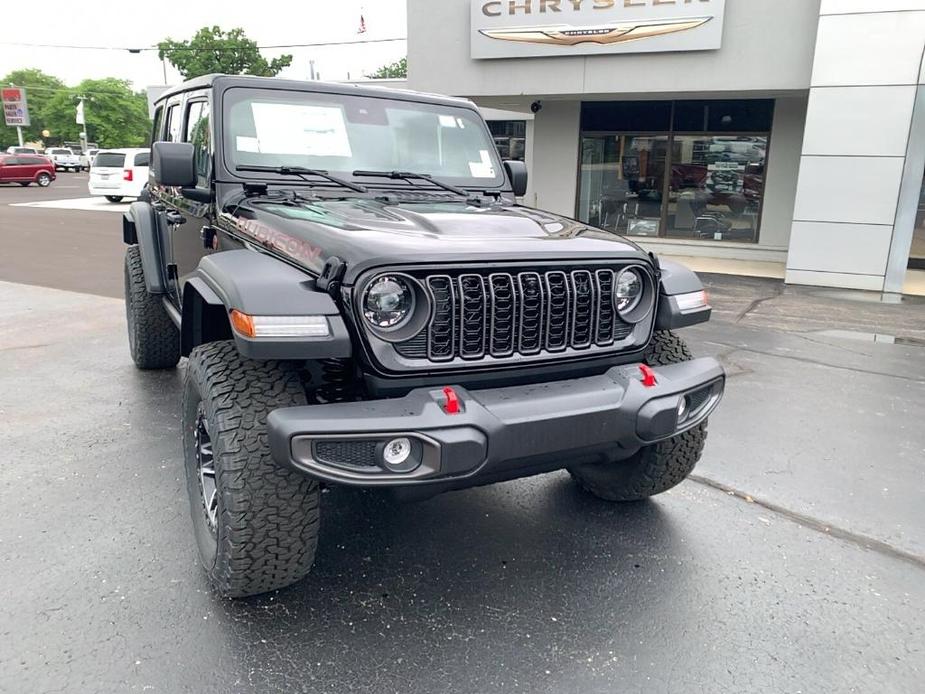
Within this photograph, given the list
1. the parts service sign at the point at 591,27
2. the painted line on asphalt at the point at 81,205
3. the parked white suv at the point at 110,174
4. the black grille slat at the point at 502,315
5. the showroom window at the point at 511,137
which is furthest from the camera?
the parked white suv at the point at 110,174

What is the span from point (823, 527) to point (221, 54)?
5474 cm

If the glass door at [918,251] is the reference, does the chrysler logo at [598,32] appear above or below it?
above

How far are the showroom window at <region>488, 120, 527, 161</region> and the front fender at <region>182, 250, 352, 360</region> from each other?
15.0 meters

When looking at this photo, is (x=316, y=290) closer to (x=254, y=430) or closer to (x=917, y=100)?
(x=254, y=430)

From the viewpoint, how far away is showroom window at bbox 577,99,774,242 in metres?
12.6

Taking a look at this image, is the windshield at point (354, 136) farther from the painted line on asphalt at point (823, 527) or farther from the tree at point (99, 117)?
the tree at point (99, 117)

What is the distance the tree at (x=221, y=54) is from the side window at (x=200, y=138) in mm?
49818

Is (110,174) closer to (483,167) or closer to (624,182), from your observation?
(624,182)

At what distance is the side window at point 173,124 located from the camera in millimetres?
4473

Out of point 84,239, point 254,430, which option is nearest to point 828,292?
point 254,430

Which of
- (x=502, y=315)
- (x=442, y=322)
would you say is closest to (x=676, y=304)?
(x=502, y=315)

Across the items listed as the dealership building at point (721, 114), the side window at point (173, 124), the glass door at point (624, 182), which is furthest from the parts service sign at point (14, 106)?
the side window at point (173, 124)

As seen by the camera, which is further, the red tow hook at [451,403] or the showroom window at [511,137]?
the showroom window at [511,137]

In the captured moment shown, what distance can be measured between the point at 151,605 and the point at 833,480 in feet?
11.3
